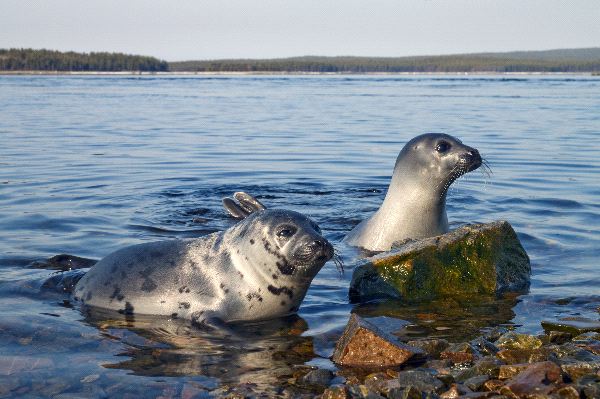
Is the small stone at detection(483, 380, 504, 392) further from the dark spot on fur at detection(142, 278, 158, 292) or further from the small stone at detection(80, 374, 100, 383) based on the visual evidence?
the dark spot on fur at detection(142, 278, 158, 292)

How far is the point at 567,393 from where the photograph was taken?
4.05 metres

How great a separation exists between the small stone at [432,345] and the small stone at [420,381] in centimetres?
52

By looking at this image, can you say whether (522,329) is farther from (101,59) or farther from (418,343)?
(101,59)

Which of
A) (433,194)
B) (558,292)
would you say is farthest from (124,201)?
(558,292)

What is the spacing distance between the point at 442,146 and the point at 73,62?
101629mm

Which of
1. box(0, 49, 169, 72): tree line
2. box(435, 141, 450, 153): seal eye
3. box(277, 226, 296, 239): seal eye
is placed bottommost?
box(0, 49, 169, 72): tree line

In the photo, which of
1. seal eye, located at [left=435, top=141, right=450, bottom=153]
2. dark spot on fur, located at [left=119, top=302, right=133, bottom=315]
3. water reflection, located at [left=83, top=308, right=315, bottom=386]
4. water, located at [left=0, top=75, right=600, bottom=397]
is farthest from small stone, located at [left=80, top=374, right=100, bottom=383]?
seal eye, located at [left=435, top=141, right=450, bottom=153]

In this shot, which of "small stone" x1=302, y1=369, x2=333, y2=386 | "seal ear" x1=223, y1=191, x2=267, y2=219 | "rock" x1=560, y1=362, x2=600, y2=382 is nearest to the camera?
"rock" x1=560, y1=362, x2=600, y2=382

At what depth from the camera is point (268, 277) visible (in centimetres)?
575

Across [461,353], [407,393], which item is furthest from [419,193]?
[407,393]

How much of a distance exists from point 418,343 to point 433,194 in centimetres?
311

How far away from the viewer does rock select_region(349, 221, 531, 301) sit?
6480 millimetres

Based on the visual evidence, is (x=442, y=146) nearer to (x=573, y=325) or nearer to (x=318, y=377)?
(x=573, y=325)

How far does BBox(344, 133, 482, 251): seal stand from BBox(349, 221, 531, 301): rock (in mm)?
1186
